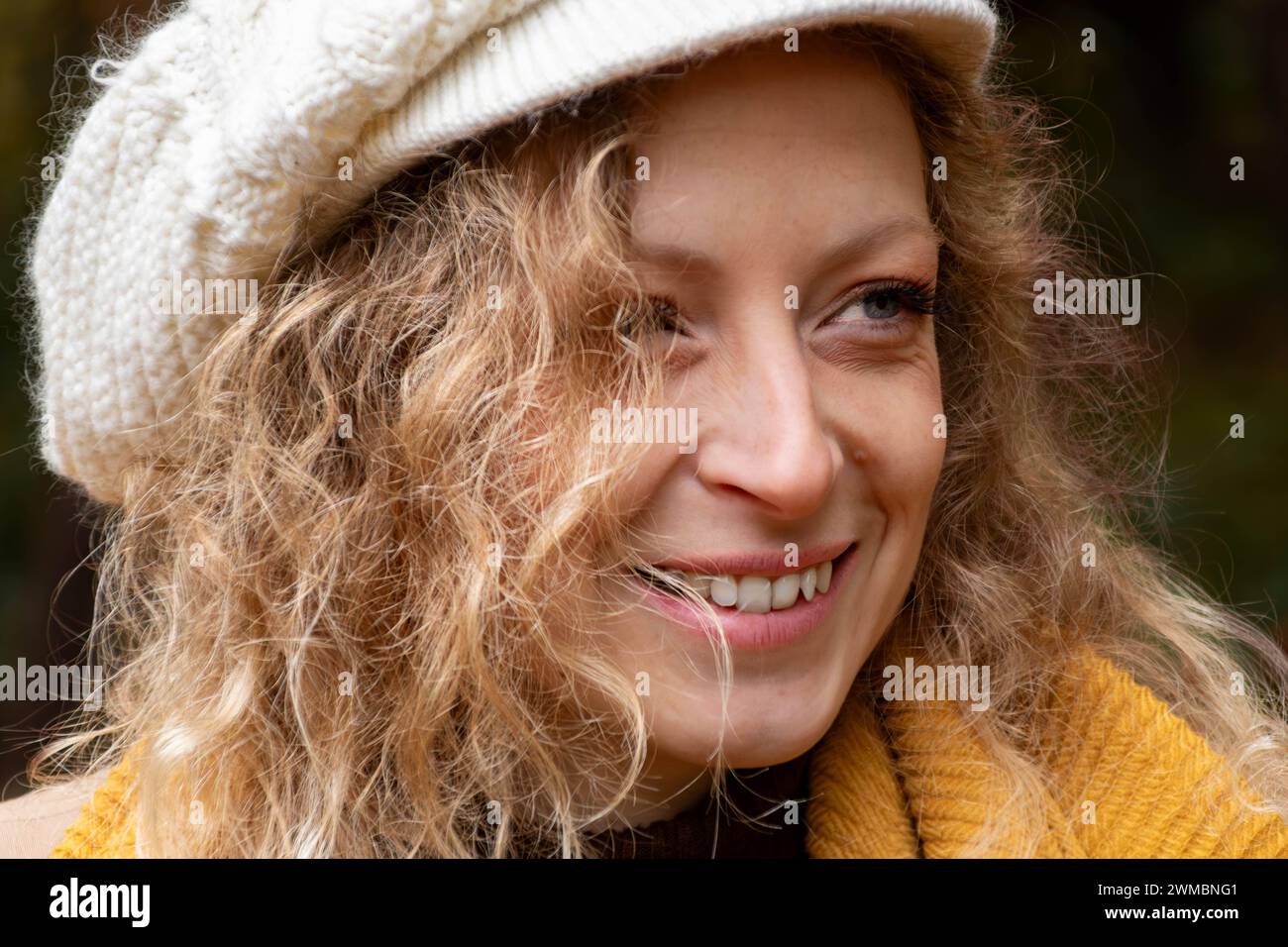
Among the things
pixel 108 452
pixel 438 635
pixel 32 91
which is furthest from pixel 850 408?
pixel 32 91

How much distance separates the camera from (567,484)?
1.39 meters

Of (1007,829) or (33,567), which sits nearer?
(1007,829)

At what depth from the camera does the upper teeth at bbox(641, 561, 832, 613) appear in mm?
1411

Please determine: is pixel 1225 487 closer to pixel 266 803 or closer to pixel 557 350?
pixel 557 350

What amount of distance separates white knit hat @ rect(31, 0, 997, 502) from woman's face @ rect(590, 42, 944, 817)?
11 centimetres

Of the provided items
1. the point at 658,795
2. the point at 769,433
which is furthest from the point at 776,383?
the point at 658,795

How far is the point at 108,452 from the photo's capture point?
160 cm

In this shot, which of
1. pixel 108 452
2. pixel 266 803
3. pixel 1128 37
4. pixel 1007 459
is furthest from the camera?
pixel 1128 37

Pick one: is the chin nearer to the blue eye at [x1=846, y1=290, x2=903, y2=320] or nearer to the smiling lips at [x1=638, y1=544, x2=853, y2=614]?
Answer: the smiling lips at [x1=638, y1=544, x2=853, y2=614]

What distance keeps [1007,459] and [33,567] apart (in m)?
2.37

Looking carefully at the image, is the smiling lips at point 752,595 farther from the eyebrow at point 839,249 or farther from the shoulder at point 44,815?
the shoulder at point 44,815

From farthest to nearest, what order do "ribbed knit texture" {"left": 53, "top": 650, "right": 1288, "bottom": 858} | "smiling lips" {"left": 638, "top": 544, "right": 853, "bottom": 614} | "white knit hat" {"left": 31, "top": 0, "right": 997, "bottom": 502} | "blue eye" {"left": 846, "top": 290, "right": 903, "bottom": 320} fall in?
"ribbed knit texture" {"left": 53, "top": 650, "right": 1288, "bottom": 858}
"blue eye" {"left": 846, "top": 290, "right": 903, "bottom": 320}
"smiling lips" {"left": 638, "top": 544, "right": 853, "bottom": 614}
"white knit hat" {"left": 31, "top": 0, "right": 997, "bottom": 502}

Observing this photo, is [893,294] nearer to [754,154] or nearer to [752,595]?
[754,154]

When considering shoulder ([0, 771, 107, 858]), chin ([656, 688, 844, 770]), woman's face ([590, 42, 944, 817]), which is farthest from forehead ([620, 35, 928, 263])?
shoulder ([0, 771, 107, 858])
